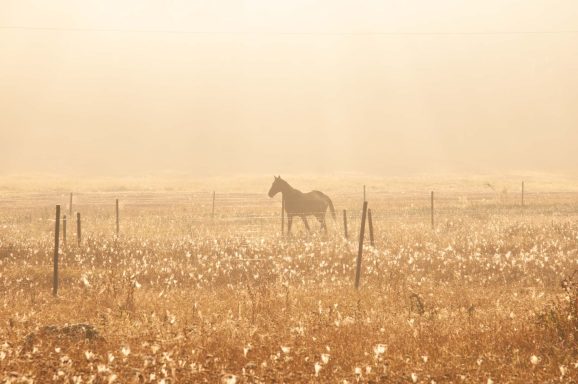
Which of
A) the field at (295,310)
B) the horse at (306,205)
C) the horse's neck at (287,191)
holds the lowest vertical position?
the field at (295,310)

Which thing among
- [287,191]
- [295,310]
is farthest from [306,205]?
[295,310]

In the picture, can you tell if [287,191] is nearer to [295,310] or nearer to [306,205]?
[306,205]

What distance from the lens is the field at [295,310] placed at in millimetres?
8633

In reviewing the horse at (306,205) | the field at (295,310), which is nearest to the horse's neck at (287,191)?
the horse at (306,205)

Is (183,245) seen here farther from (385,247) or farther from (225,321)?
(225,321)

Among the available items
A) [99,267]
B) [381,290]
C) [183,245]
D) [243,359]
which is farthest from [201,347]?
[183,245]

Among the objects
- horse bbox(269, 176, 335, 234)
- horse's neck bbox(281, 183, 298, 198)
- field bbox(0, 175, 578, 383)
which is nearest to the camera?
field bbox(0, 175, 578, 383)

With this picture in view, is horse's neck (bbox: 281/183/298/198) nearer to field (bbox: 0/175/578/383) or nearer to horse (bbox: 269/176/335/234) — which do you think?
horse (bbox: 269/176/335/234)

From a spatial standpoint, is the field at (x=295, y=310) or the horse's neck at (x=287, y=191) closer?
the field at (x=295, y=310)

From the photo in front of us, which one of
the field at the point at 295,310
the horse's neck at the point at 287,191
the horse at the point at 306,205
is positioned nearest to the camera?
the field at the point at 295,310

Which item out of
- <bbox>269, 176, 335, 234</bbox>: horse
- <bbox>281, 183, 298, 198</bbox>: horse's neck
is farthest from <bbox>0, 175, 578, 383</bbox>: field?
<bbox>281, 183, 298, 198</bbox>: horse's neck

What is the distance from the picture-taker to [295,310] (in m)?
13.4

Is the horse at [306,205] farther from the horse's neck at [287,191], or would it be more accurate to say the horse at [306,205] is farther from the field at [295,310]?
the field at [295,310]

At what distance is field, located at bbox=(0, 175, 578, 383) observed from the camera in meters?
8.63
